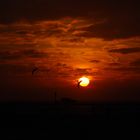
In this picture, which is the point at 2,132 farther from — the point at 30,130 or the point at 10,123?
the point at 10,123

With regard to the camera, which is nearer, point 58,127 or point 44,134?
point 44,134

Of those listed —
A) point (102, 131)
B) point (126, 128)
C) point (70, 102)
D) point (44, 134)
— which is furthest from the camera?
point (70, 102)

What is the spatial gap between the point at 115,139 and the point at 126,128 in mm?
7161

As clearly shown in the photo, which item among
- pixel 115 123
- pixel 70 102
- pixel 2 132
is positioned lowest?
pixel 2 132

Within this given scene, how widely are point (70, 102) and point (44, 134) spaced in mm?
64437

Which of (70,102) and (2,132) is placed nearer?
(2,132)

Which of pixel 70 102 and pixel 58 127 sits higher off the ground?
pixel 70 102

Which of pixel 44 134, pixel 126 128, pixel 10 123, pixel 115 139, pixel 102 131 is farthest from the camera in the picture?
pixel 10 123

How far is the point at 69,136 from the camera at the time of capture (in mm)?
31594

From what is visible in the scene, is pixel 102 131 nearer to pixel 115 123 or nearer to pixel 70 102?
pixel 115 123

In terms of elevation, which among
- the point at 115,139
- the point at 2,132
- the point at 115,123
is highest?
the point at 115,123

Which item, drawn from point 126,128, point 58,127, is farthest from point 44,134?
point 126,128

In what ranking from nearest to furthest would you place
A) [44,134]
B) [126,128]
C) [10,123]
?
[44,134]
[126,128]
[10,123]

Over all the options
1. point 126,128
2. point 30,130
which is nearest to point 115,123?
point 126,128
